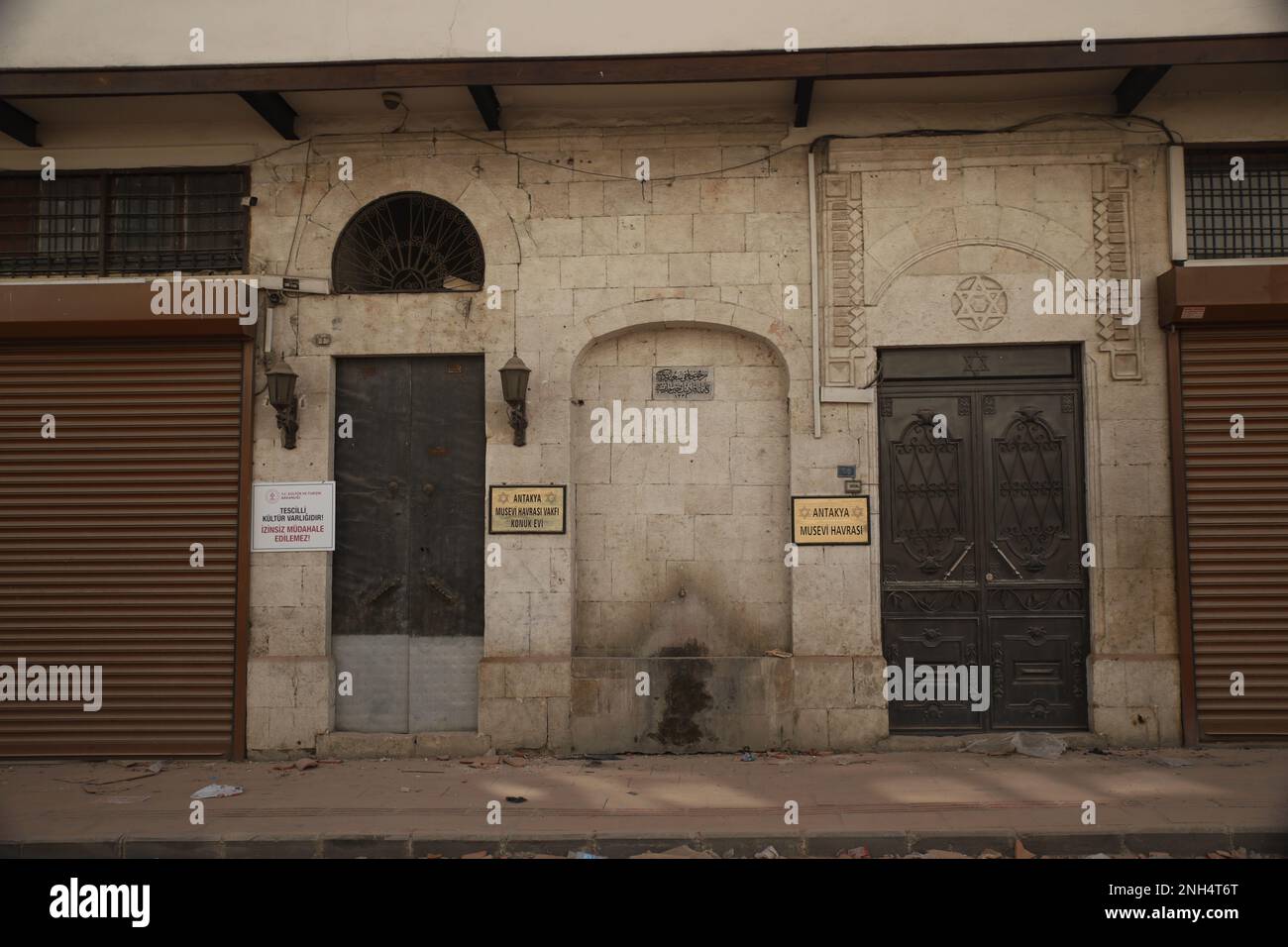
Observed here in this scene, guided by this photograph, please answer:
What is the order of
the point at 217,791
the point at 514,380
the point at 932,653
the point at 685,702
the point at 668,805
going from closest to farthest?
the point at 668,805, the point at 217,791, the point at 514,380, the point at 685,702, the point at 932,653

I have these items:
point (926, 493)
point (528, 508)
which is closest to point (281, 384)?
point (528, 508)

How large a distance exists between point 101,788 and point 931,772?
7091 millimetres

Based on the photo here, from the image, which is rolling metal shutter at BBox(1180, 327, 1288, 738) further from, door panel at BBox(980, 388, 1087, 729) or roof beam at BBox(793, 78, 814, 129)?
roof beam at BBox(793, 78, 814, 129)

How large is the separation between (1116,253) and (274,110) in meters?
8.16

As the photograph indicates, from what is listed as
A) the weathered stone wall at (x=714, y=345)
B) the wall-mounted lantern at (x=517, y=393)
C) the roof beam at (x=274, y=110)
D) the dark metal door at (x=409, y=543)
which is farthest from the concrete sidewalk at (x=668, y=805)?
the roof beam at (x=274, y=110)

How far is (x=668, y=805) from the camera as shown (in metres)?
6.76

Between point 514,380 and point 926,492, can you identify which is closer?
point 514,380

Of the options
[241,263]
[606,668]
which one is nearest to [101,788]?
[606,668]

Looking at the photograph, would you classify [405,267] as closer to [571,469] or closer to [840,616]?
[571,469]

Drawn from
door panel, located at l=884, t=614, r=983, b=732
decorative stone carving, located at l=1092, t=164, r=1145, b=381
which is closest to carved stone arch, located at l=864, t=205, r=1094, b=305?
decorative stone carving, located at l=1092, t=164, r=1145, b=381

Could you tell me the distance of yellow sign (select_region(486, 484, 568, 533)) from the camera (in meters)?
8.58

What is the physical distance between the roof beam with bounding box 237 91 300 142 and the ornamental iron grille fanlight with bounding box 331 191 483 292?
1037 millimetres

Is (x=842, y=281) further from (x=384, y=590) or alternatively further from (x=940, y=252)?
(x=384, y=590)

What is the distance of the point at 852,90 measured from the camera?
27.7 feet
